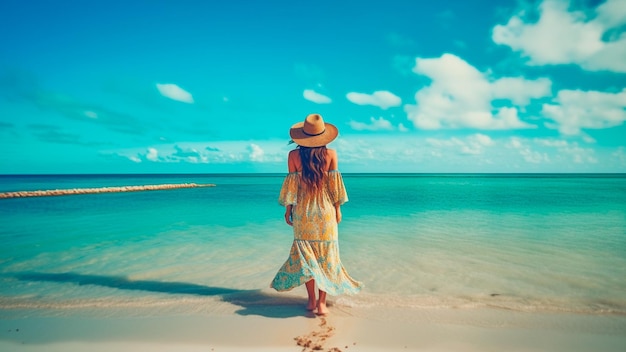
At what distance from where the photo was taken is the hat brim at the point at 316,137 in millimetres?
3709

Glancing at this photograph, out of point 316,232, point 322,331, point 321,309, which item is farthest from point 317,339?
point 316,232

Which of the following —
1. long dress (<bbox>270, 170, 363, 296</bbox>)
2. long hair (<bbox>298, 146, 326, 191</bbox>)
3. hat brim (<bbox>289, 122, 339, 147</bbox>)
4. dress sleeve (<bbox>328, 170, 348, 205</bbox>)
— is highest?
hat brim (<bbox>289, 122, 339, 147</bbox>)

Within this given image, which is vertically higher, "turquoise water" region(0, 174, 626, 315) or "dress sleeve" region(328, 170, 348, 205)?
"dress sleeve" region(328, 170, 348, 205)

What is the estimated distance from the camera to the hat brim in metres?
3.71

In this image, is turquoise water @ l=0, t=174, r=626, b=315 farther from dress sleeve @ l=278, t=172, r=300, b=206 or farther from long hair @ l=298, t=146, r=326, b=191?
long hair @ l=298, t=146, r=326, b=191

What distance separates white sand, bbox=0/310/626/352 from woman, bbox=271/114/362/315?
412 mm

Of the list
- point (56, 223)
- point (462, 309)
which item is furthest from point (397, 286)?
point (56, 223)

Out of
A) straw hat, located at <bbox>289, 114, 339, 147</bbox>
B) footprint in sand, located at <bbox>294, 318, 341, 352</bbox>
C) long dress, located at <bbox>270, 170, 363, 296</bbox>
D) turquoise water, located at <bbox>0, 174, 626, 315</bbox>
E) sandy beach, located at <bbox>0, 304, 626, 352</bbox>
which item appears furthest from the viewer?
Answer: turquoise water, located at <bbox>0, 174, 626, 315</bbox>

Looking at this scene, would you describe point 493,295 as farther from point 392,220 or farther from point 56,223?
point 56,223

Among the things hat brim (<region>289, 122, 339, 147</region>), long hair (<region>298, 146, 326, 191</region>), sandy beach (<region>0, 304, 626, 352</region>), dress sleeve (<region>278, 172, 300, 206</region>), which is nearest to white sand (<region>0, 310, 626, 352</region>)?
sandy beach (<region>0, 304, 626, 352</region>)

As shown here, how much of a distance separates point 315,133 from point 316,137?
0.14ft

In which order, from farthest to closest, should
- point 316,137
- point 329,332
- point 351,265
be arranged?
point 351,265
point 316,137
point 329,332

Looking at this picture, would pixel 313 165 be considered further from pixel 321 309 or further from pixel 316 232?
pixel 321 309

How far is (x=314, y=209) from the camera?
12.5 ft
